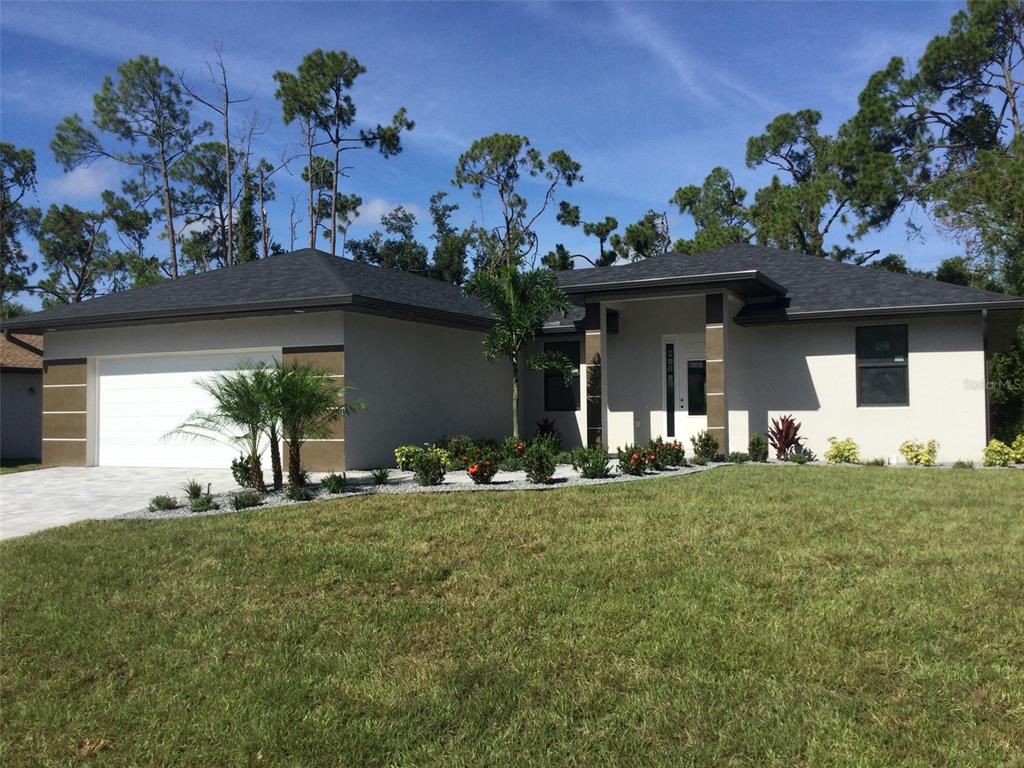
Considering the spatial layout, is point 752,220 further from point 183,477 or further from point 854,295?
point 183,477

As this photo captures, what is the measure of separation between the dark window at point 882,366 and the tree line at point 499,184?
989 centimetres

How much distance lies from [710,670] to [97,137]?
128ft

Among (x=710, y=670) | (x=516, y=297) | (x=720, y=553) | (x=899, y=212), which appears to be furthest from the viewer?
(x=899, y=212)

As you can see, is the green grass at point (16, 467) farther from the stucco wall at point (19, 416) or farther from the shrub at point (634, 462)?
the shrub at point (634, 462)

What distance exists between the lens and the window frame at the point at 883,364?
15.1 metres

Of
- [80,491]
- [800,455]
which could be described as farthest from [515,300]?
[80,491]

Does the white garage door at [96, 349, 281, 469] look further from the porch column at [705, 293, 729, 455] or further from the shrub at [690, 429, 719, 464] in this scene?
the porch column at [705, 293, 729, 455]

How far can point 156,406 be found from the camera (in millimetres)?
15516

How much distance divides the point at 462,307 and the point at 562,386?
10.3 ft

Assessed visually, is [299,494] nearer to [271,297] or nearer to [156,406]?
[271,297]

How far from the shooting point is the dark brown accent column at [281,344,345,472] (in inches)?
537

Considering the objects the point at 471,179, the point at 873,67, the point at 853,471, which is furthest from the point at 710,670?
the point at 471,179

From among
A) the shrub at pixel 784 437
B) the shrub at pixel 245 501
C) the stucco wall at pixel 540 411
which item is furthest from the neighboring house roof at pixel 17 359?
the shrub at pixel 784 437

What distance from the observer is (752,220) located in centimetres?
3797
